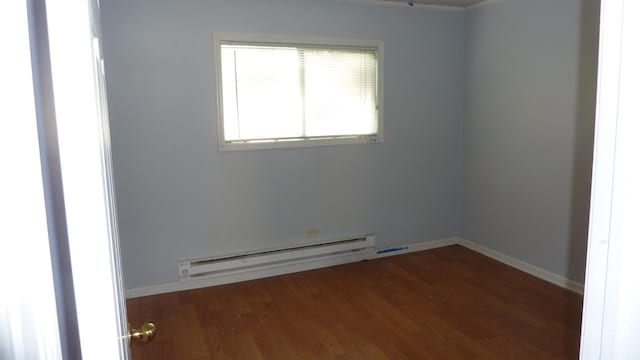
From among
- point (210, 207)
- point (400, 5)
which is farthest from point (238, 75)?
point (400, 5)

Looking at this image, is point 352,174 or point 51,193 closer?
point 51,193

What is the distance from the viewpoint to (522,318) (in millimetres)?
3049

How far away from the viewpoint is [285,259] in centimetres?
391

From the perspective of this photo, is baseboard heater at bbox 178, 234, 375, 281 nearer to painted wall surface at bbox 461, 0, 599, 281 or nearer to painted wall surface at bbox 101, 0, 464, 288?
Answer: painted wall surface at bbox 101, 0, 464, 288

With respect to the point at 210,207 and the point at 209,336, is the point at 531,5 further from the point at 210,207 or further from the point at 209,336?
the point at 209,336

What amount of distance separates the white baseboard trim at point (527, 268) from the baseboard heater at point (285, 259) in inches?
41.0

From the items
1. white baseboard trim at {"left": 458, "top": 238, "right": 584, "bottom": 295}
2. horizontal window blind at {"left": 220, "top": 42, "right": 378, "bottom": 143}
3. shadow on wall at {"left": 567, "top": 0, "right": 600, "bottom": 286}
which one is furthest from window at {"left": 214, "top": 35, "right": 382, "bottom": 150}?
shadow on wall at {"left": 567, "top": 0, "right": 600, "bottom": 286}

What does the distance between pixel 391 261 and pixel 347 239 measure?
1.55 ft

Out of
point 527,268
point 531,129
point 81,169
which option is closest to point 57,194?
point 81,169

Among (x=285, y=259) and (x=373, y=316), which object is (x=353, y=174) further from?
(x=373, y=316)

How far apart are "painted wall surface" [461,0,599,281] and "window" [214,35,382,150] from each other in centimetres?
101

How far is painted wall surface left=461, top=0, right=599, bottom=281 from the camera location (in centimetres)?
331

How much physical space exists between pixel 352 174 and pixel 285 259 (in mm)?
970

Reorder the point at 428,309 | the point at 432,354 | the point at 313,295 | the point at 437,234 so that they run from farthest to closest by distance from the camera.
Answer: the point at 437,234 → the point at 313,295 → the point at 428,309 → the point at 432,354
